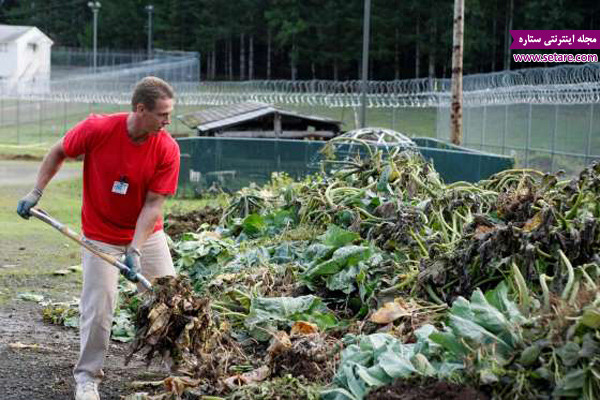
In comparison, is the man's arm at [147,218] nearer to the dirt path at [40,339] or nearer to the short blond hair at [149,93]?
the short blond hair at [149,93]

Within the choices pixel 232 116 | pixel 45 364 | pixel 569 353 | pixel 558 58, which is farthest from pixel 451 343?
pixel 558 58

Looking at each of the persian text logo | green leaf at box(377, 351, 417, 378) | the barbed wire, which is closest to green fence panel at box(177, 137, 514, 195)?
the barbed wire

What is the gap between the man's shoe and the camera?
622 cm

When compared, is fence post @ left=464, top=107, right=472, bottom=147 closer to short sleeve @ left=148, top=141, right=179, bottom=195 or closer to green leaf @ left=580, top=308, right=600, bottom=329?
short sleeve @ left=148, top=141, right=179, bottom=195

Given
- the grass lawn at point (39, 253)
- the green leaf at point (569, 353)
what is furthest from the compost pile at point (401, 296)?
the grass lawn at point (39, 253)

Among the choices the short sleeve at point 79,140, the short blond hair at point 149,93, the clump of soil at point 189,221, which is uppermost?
the short blond hair at point 149,93

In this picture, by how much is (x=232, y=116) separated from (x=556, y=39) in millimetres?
24437

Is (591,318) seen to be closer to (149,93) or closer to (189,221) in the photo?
(149,93)

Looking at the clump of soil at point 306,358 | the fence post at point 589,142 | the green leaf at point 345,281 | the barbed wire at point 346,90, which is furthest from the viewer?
the barbed wire at point 346,90

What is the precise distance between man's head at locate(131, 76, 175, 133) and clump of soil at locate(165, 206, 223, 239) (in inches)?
250

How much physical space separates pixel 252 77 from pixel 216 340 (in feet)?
259

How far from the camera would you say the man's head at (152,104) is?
242 inches

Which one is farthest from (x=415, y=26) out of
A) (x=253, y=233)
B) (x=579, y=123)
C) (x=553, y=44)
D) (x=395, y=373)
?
(x=395, y=373)

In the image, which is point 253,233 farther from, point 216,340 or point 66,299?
point 216,340
